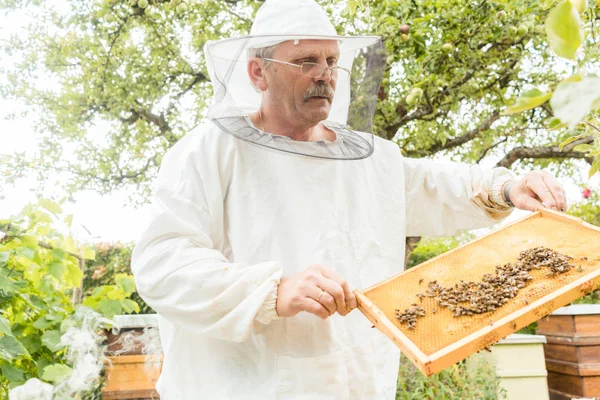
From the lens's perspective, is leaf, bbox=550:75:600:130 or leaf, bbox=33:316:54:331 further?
leaf, bbox=33:316:54:331

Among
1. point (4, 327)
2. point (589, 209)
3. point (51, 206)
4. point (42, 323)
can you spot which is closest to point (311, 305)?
point (4, 327)

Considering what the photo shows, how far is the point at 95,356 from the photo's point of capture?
2846 millimetres

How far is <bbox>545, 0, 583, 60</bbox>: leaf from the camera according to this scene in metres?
0.52

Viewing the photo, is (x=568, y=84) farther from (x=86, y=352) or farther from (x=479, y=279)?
(x=86, y=352)

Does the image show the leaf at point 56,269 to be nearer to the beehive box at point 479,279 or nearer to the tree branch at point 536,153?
the beehive box at point 479,279

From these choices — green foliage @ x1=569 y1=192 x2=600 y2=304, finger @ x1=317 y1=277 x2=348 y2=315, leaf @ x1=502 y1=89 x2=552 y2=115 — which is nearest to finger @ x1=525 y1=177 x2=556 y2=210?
finger @ x1=317 y1=277 x2=348 y2=315

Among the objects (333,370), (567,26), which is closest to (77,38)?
(333,370)

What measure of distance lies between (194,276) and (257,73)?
94cm

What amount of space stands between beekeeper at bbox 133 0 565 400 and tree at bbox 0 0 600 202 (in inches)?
108

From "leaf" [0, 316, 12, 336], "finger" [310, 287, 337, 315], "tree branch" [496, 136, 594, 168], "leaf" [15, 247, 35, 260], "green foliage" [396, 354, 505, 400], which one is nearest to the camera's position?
"finger" [310, 287, 337, 315]

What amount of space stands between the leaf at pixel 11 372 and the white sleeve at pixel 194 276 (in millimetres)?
1318

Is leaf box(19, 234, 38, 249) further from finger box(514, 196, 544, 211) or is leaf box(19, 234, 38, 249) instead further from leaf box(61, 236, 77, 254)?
finger box(514, 196, 544, 211)

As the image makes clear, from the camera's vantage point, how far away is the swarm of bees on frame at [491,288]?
1.40 metres

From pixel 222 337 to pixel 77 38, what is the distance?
544 centimetres
